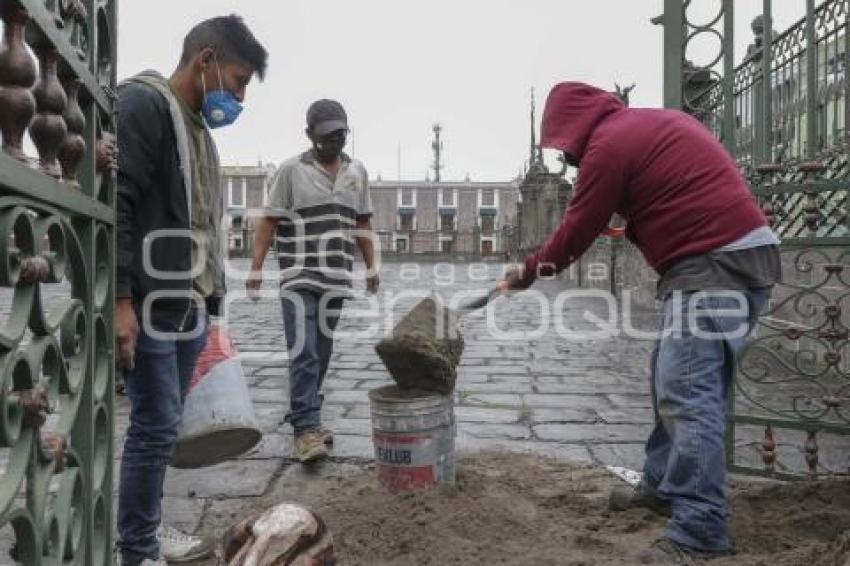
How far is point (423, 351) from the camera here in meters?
3.72

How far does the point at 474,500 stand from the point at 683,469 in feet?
3.13

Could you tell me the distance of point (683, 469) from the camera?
3064 millimetres

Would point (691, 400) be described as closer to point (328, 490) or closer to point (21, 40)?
point (328, 490)

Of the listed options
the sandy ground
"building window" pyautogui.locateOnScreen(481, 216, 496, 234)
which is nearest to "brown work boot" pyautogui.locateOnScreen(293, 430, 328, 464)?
the sandy ground

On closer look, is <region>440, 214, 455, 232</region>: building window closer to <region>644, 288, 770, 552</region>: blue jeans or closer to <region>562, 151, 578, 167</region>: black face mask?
<region>562, 151, 578, 167</region>: black face mask

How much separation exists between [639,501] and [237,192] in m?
72.3

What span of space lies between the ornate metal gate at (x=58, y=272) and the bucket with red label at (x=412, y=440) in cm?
167

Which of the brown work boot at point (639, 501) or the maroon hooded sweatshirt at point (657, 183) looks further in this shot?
the brown work boot at point (639, 501)

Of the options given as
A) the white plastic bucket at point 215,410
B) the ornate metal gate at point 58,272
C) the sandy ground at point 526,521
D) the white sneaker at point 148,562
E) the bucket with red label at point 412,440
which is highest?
the ornate metal gate at point 58,272

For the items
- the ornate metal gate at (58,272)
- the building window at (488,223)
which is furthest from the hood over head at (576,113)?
the building window at (488,223)

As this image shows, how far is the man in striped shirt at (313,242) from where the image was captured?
4633 millimetres

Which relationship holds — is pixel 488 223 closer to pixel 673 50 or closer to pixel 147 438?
pixel 673 50

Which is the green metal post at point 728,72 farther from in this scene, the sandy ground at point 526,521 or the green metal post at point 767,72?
the sandy ground at point 526,521

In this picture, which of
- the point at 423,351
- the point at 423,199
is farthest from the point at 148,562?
the point at 423,199
